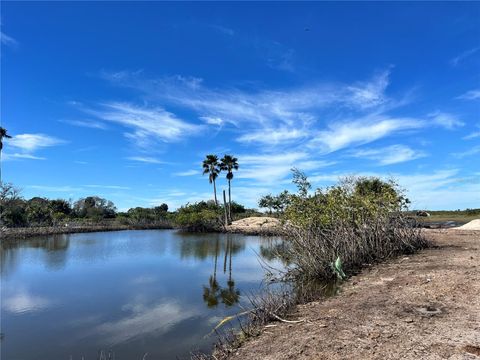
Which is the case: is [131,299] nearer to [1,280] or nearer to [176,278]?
[176,278]

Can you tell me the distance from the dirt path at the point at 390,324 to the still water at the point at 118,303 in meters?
2.35

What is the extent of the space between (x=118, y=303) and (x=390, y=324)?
8578 millimetres

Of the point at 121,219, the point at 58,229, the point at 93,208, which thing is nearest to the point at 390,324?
the point at 58,229

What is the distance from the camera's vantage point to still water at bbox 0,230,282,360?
27.0 ft

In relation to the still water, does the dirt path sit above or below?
above

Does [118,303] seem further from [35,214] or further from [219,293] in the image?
[35,214]

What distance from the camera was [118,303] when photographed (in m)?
11.9

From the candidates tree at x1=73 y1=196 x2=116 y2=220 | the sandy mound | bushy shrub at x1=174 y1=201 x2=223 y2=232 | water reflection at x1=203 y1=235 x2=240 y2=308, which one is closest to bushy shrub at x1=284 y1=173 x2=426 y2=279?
water reflection at x1=203 y1=235 x2=240 y2=308

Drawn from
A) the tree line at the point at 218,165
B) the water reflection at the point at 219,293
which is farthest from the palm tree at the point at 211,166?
the water reflection at the point at 219,293

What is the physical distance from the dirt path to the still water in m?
2.35

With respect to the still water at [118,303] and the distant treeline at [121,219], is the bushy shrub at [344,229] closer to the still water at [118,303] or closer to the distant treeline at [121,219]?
the still water at [118,303]

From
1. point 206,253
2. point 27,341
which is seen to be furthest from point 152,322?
point 206,253

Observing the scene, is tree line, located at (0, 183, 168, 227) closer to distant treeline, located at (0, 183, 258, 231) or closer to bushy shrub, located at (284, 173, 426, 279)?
distant treeline, located at (0, 183, 258, 231)

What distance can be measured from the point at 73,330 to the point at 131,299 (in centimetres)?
304
